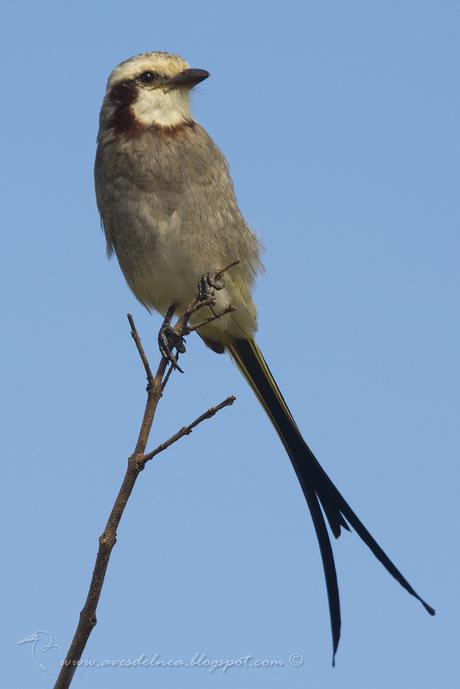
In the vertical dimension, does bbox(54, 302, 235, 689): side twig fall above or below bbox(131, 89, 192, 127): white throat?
below

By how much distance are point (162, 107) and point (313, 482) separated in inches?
74.9

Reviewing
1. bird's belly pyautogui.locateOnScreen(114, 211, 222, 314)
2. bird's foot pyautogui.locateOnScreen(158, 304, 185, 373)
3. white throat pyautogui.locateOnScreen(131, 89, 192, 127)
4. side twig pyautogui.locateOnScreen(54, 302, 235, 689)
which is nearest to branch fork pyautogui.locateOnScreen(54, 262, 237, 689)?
side twig pyautogui.locateOnScreen(54, 302, 235, 689)

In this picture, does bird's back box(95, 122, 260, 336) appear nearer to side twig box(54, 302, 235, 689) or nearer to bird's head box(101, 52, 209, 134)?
bird's head box(101, 52, 209, 134)

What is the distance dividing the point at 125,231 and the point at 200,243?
0.36 meters

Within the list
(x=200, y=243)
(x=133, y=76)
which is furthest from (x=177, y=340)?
(x=133, y=76)

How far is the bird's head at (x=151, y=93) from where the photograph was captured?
4.80 metres

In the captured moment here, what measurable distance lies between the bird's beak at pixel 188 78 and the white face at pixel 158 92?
0.02m

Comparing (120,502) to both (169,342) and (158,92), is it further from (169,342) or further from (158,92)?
(158,92)

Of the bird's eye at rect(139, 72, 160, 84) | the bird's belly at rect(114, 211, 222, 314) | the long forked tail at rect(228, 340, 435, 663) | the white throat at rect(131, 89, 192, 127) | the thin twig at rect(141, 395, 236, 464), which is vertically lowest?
the long forked tail at rect(228, 340, 435, 663)

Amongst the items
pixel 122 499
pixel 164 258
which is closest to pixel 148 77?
pixel 164 258

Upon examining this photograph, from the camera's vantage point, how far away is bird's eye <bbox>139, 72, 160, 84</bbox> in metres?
4.93

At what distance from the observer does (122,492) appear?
2.44 m

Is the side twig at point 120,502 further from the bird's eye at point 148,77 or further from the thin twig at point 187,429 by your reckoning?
the bird's eye at point 148,77

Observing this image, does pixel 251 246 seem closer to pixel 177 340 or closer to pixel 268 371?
pixel 268 371
